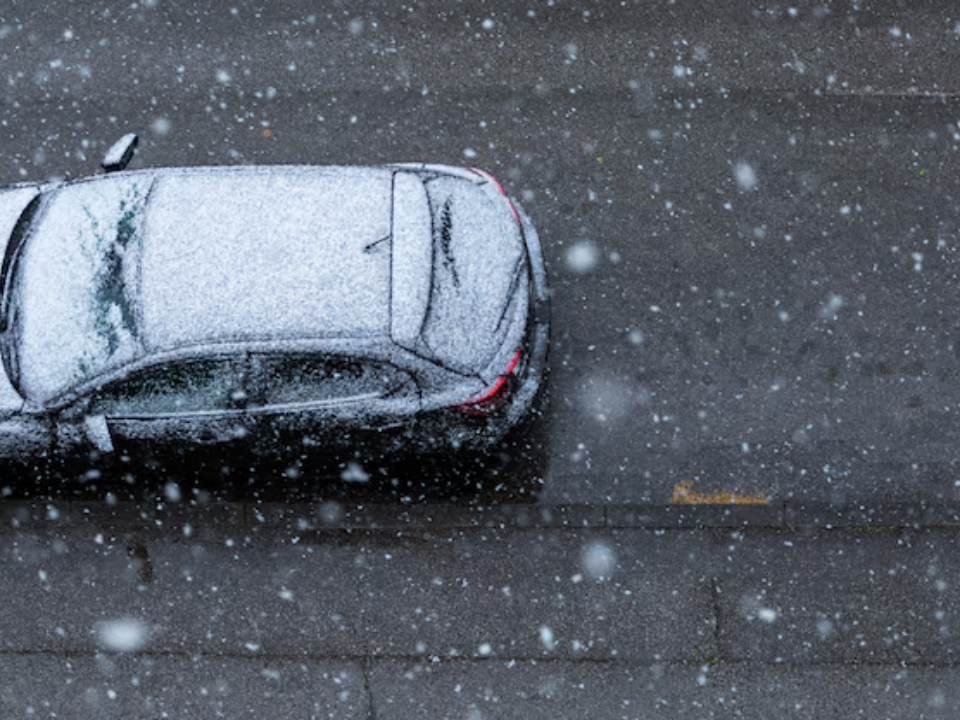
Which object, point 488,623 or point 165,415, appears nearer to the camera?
point 165,415

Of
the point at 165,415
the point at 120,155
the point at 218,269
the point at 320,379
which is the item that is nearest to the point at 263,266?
the point at 218,269

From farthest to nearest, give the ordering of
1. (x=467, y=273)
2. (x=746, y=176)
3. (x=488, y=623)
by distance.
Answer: (x=746, y=176), (x=488, y=623), (x=467, y=273)

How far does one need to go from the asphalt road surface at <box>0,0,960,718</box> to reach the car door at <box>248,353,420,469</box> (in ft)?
2.49

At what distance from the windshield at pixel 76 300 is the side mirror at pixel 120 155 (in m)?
0.65

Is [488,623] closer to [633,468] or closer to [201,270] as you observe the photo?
[633,468]

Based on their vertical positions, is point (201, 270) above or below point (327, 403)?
above

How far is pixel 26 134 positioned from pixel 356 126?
2.43 m

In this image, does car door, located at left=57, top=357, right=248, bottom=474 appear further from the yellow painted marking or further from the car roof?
the yellow painted marking

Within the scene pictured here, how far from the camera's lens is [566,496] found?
595 centimetres

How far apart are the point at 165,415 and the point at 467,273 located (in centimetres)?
181

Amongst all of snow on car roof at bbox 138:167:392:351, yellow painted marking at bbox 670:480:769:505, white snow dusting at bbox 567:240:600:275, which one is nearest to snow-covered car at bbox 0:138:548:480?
snow on car roof at bbox 138:167:392:351

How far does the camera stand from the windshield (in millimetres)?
4953

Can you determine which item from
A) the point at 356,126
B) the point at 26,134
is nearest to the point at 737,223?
the point at 356,126

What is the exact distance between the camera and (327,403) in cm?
510
